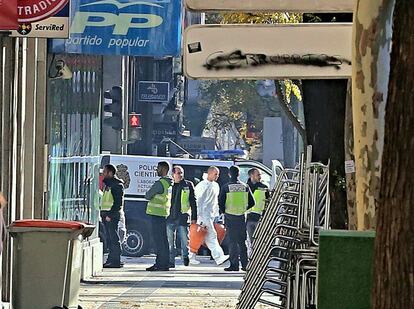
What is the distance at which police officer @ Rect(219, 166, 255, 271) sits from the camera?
2181 centimetres

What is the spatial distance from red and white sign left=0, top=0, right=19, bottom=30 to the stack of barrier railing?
3.58 metres

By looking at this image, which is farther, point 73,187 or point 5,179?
point 73,187

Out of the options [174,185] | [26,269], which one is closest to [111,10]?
[174,185]

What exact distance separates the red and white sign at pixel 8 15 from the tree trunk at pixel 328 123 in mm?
3412

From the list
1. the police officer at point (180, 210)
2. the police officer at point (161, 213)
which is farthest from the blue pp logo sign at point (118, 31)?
the police officer at point (161, 213)

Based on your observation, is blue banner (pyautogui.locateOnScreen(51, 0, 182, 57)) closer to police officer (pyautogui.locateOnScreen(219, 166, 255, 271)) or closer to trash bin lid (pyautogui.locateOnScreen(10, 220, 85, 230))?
police officer (pyautogui.locateOnScreen(219, 166, 255, 271))

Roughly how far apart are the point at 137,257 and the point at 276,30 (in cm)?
1704

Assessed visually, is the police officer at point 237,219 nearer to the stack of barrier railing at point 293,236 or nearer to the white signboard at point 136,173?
the white signboard at point 136,173

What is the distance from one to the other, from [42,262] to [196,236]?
1256 cm

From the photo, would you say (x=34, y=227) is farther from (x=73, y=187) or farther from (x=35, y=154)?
(x=73, y=187)

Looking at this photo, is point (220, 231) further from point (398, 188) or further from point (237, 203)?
point (398, 188)

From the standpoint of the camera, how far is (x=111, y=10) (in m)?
17.5

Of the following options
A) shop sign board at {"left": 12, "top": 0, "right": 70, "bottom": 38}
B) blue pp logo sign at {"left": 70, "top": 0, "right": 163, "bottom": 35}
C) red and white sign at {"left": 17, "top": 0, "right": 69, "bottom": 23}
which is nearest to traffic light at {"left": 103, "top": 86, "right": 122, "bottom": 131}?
blue pp logo sign at {"left": 70, "top": 0, "right": 163, "bottom": 35}

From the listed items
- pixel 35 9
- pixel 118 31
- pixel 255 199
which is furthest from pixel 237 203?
pixel 35 9
